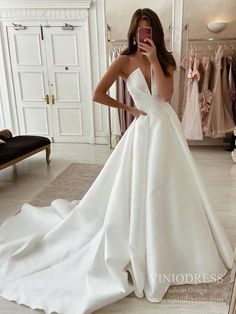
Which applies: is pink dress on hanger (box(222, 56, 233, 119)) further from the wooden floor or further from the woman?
the woman

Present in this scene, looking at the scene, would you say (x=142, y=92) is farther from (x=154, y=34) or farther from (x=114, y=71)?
(x=154, y=34)

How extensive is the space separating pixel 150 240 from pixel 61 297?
563 mm

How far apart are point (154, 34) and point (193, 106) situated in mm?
2895

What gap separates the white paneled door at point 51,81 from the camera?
4629 millimetres

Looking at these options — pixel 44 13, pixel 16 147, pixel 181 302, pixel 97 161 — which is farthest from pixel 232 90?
pixel 181 302

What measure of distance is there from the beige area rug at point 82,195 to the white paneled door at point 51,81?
4.79 feet

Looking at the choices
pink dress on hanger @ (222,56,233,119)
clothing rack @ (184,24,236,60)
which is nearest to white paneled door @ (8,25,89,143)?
clothing rack @ (184,24,236,60)

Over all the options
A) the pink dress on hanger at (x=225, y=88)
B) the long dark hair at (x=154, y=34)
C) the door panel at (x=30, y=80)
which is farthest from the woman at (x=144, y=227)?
the door panel at (x=30, y=80)

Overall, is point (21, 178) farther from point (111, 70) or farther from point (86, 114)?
point (111, 70)

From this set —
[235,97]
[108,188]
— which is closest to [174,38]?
[235,97]

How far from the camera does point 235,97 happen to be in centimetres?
409

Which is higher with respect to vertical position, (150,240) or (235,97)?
(235,97)

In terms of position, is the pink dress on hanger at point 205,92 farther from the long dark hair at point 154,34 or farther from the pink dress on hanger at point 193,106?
the long dark hair at point 154,34

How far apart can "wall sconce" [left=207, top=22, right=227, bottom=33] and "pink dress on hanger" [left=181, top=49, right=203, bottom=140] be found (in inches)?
17.9
